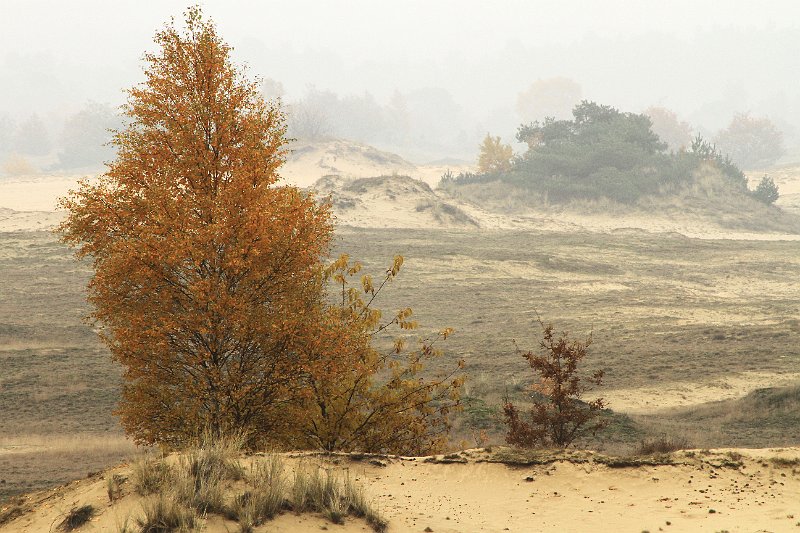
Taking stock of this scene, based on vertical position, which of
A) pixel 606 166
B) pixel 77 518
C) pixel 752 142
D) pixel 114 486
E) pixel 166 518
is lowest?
pixel 77 518

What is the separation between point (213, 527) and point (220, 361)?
4.43m

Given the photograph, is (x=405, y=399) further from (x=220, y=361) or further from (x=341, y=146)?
(x=341, y=146)

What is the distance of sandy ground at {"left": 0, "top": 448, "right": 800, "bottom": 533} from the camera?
6.99m

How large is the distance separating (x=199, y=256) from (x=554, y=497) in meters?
5.53

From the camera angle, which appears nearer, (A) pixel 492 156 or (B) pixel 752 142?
(A) pixel 492 156

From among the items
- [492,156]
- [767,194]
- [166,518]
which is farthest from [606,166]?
[166,518]

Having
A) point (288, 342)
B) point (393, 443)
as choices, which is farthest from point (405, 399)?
point (288, 342)

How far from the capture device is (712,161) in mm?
58312

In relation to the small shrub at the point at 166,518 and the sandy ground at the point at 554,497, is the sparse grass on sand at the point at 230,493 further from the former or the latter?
the sandy ground at the point at 554,497

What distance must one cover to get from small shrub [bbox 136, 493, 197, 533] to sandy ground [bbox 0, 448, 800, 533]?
186mm

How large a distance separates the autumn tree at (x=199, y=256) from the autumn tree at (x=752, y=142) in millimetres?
105215

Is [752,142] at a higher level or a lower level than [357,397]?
higher

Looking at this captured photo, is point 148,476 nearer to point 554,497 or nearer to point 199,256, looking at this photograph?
point 199,256

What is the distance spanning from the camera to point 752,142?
10544 cm
